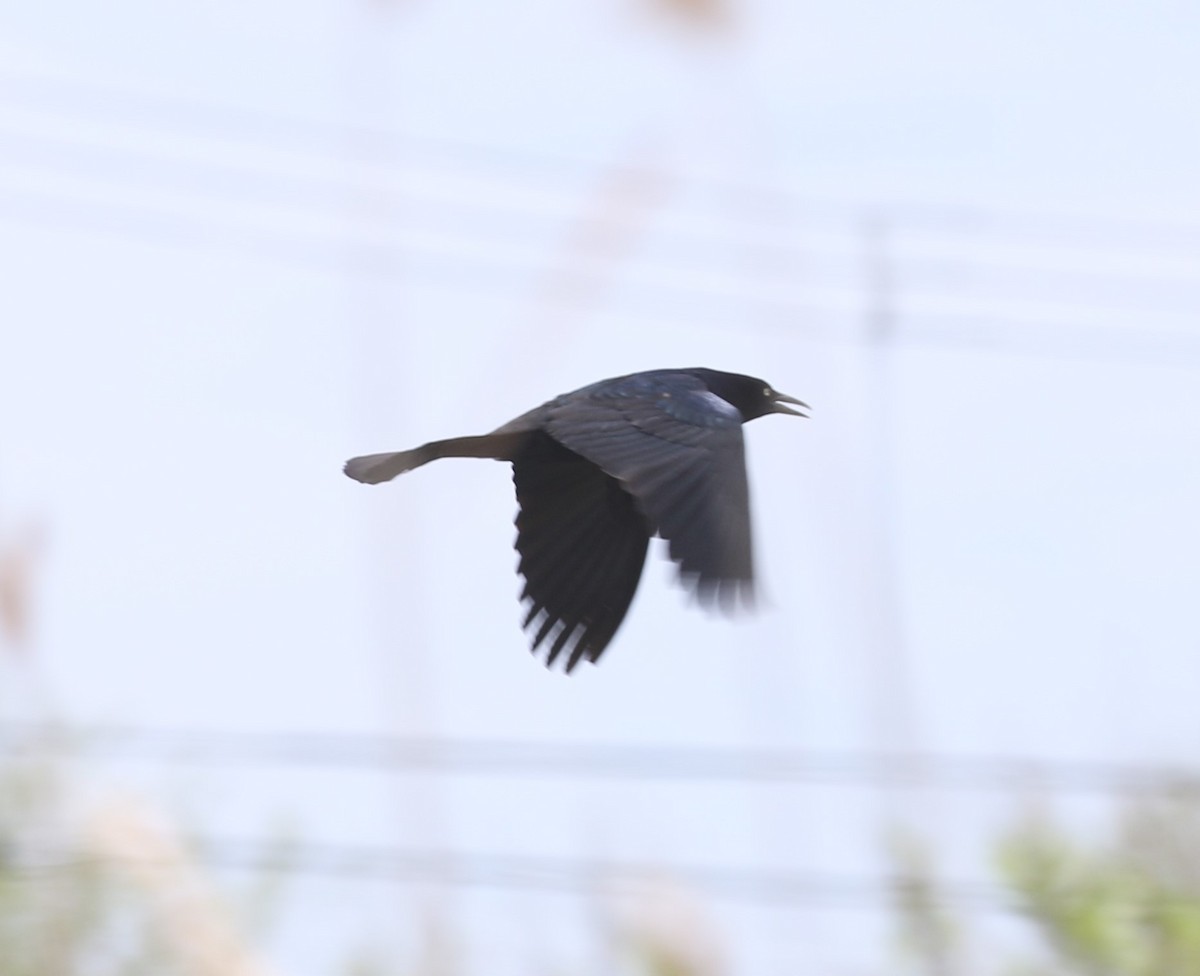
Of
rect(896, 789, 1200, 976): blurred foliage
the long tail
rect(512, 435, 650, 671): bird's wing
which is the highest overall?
the long tail

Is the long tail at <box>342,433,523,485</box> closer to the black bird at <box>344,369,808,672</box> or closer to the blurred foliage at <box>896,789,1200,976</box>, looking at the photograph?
the black bird at <box>344,369,808,672</box>

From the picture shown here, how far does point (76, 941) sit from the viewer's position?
10.7 metres

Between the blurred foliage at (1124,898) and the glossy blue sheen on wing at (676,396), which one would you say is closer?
the glossy blue sheen on wing at (676,396)

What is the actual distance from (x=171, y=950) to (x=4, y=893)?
1.54 meters

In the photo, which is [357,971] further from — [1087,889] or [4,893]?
[1087,889]

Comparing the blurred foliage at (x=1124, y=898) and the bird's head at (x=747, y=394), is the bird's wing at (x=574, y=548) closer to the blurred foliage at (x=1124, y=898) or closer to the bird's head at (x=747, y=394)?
the bird's head at (x=747, y=394)

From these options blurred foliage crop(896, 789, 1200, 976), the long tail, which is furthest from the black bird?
blurred foliage crop(896, 789, 1200, 976)

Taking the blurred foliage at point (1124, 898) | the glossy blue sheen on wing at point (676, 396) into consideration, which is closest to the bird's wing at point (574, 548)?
the glossy blue sheen on wing at point (676, 396)

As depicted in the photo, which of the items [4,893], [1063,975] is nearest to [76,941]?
[4,893]

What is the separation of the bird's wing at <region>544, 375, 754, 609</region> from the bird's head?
0.31 meters

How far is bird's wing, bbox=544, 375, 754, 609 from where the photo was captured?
556 centimetres

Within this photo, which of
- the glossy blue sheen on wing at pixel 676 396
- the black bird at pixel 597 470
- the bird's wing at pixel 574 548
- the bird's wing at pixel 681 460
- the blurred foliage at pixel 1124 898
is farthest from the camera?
the blurred foliage at pixel 1124 898

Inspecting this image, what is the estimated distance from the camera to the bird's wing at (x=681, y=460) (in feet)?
18.2

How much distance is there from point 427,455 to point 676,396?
661 mm
